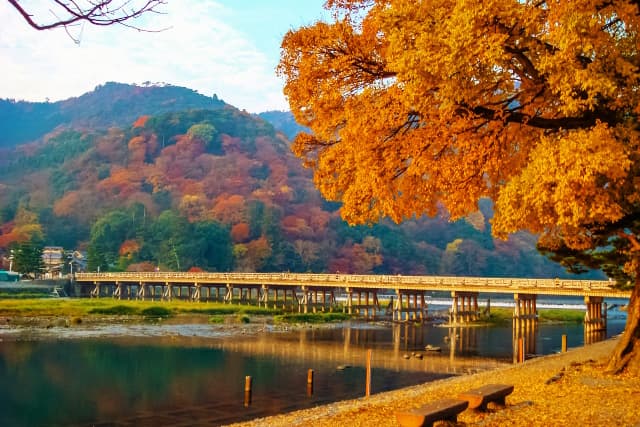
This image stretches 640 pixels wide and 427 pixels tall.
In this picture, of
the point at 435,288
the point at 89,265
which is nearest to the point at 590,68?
the point at 435,288

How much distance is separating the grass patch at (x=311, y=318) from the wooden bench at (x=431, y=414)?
41.0 m

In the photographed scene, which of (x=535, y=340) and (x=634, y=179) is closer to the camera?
(x=634, y=179)

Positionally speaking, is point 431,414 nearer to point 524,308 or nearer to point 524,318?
point 524,318

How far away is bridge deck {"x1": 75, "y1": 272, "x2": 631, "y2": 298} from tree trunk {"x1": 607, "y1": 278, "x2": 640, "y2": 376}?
16.2m

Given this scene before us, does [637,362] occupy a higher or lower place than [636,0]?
lower

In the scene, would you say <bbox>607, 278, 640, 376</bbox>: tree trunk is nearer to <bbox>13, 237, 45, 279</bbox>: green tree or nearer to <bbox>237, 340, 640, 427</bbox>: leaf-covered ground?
<bbox>237, 340, 640, 427</bbox>: leaf-covered ground

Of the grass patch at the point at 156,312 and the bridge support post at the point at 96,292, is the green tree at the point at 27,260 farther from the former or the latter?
the grass patch at the point at 156,312

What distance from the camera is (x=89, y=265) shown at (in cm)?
8500

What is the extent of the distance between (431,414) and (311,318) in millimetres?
44141

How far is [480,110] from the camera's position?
1102cm

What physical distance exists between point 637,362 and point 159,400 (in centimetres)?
1412

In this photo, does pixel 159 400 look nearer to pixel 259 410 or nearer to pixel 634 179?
pixel 259 410

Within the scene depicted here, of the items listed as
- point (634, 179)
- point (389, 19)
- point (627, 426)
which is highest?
point (389, 19)

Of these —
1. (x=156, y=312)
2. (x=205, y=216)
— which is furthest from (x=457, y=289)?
(x=205, y=216)
